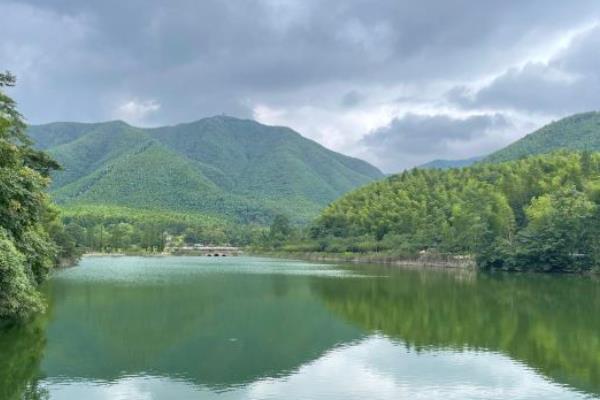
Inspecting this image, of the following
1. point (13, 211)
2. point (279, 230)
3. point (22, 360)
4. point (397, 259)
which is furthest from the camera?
point (279, 230)

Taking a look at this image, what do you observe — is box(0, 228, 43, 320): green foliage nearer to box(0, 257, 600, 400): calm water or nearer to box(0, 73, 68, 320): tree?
box(0, 73, 68, 320): tree

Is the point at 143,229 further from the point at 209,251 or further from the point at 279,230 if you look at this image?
the point at 279,230

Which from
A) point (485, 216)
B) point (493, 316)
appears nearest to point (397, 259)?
point (485, 216)

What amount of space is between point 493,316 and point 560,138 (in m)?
130

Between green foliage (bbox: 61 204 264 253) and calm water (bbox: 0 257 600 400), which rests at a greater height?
green foliage (bbox: 61 204 264 253)

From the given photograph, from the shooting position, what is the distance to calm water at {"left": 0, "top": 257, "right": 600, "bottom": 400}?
18.3 meters

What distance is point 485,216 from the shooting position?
77250 millimetres

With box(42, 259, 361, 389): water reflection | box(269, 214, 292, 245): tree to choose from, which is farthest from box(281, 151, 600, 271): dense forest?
box(42, 259, 361, 389): water reflection

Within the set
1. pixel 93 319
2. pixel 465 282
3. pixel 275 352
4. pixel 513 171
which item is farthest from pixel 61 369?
pixel 513 171

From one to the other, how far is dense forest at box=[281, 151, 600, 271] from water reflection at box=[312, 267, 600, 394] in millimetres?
11405

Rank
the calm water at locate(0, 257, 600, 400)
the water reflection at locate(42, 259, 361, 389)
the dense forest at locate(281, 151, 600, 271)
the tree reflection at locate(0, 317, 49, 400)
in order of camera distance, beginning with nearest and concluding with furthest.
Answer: the tree reflection at locate(0, 317, 49, 400), the calm water at locate(0, 257, 600, 400), the water reflection at locate(42, 259, 361, 389), the dense forest at locate(281, 151, 600, 271)

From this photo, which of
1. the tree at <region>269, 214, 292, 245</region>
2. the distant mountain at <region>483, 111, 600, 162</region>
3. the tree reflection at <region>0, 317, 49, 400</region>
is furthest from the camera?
the distant mountain at <region>483, 111, 600, 162</region>

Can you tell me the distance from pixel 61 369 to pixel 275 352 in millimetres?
7636

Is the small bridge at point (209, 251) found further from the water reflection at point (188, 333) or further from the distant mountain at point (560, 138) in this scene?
the water reflection at point (188, 333)
